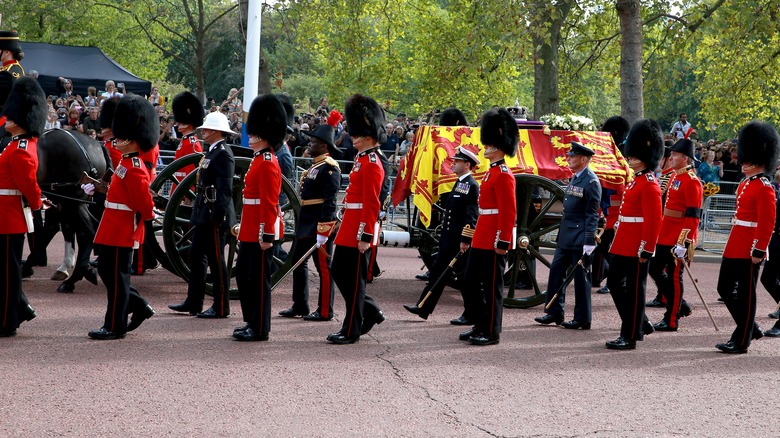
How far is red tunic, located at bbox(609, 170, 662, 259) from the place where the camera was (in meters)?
7.15

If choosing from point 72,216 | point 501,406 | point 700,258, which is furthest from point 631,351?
point 700,258

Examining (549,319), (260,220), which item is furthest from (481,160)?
(260,220)

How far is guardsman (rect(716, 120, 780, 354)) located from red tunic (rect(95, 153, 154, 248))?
13.5ft

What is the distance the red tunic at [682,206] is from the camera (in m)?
8.23

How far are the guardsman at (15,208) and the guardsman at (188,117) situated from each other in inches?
75.0

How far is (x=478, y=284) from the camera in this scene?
730cm

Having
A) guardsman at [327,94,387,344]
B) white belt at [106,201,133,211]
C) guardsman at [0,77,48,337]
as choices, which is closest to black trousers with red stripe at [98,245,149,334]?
white belt at [106,201,133,211]

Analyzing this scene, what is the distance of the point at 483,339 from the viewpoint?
7.07 m

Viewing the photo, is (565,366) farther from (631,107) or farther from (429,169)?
(631,107)

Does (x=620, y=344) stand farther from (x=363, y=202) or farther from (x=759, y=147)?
(x=363, y=202)

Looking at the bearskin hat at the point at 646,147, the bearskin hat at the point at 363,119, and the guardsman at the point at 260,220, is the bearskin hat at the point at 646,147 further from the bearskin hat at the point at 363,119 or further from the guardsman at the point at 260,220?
the guardsman at the point at 260,220

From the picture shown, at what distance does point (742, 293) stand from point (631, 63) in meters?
9.04

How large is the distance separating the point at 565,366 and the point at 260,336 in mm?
2032

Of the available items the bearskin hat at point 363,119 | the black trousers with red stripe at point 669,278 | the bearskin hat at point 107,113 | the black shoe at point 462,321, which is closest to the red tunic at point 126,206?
the bearskin hat at point 363,119
